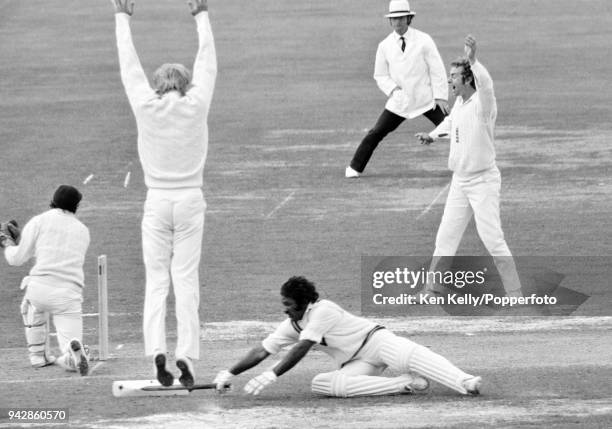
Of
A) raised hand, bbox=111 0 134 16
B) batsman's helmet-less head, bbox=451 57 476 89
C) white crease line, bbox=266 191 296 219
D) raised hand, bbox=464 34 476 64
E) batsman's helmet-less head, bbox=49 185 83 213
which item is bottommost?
white crease line, bbox=266 191 296 219

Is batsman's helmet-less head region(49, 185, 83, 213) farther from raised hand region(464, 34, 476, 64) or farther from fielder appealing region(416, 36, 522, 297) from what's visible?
fielder appealing region(416, 36, 522, 297)

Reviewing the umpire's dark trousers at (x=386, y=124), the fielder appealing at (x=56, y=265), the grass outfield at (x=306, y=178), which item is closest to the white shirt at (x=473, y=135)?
the grass outfield at (x=306, y=178)

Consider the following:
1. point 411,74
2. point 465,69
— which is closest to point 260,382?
point 465,69

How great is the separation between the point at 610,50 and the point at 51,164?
15642mm

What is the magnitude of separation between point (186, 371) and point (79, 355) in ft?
6.07

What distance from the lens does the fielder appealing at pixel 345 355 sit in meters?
11.4

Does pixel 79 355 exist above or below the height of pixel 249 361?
below

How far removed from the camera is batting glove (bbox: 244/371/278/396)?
1136 centimetres

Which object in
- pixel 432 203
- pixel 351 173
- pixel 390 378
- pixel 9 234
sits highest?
pixel 351 173

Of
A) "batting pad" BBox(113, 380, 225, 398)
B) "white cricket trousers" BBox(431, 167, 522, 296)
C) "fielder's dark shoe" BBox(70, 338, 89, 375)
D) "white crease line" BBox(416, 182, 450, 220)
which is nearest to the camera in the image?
"batting pad" BBox(113, 380, 225, 398)

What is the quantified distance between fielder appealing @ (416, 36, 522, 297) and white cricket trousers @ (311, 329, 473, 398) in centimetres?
358

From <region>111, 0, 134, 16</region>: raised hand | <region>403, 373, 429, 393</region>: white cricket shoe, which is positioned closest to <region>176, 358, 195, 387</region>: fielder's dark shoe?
<region>403, 373, 429, 393</region>: white cricket shoe

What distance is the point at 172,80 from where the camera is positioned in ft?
36.2

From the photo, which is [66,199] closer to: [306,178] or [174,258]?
[174,258]
